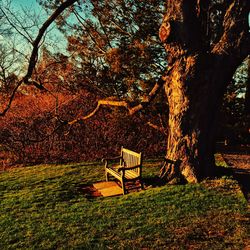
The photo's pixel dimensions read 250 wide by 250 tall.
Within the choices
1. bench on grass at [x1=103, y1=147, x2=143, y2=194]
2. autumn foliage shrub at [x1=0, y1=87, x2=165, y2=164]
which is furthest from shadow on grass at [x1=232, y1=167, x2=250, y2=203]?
autumn foliage shrub at [x1=0, y1=87, x2=165, y2=164]

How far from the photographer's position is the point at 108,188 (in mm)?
7547

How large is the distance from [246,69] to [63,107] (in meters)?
9.20

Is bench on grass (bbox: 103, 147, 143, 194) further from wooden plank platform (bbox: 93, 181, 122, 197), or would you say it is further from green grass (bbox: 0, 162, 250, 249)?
green grass (bbox: 0, 162, 250, 249)

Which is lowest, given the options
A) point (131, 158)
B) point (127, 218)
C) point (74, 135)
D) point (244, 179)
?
point (127, 218)

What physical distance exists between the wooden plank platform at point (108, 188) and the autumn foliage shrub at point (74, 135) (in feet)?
15.6

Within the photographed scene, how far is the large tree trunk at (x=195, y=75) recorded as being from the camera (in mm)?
6758

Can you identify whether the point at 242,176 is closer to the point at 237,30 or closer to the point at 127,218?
the point at 237,30

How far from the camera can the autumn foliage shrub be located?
518 inches

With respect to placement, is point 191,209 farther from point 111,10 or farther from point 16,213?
point 111,10

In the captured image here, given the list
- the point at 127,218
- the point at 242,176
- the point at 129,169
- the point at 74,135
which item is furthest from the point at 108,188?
the point at 74,135

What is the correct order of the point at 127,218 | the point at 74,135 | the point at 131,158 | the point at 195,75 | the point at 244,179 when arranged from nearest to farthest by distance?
the point at 127,218
the point at 195,75
the point at 131,158
the point at 244,179
the point at 74,135

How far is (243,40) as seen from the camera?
261 inches

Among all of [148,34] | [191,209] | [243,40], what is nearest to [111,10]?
[148,34]

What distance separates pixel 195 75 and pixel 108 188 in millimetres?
3326
